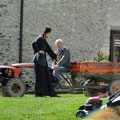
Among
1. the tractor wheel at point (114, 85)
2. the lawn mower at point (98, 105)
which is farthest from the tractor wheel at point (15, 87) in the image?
the lawn mower at point (98, 105)

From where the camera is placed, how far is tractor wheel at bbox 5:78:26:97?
9758 millimetres

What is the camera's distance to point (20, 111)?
5.82 m

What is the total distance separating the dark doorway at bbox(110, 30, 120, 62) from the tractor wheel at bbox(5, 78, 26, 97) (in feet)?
21.3

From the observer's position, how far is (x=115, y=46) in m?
15.8

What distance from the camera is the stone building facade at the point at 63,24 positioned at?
46.3ft

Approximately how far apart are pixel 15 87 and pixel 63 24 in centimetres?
548

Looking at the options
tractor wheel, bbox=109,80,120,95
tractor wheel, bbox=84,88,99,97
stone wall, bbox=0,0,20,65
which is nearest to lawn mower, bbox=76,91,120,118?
tractor wheel, bbox=109,80,120,95

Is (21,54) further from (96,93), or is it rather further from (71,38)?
(96,93)

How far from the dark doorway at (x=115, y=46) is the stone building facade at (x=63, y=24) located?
12.0 inches

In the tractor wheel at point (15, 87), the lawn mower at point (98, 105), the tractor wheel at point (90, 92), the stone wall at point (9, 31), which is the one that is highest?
the stone wall at point (9, 31)

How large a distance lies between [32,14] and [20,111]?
901 centimetres

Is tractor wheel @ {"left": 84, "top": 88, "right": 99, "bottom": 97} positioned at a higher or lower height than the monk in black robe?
lower

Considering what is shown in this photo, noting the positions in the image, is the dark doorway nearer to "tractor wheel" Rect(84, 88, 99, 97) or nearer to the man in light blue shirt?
"tractor wheel" Rect(84, 88, 99, 97)

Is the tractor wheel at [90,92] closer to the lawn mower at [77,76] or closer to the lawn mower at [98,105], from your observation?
the lawn mower at [77,76]
